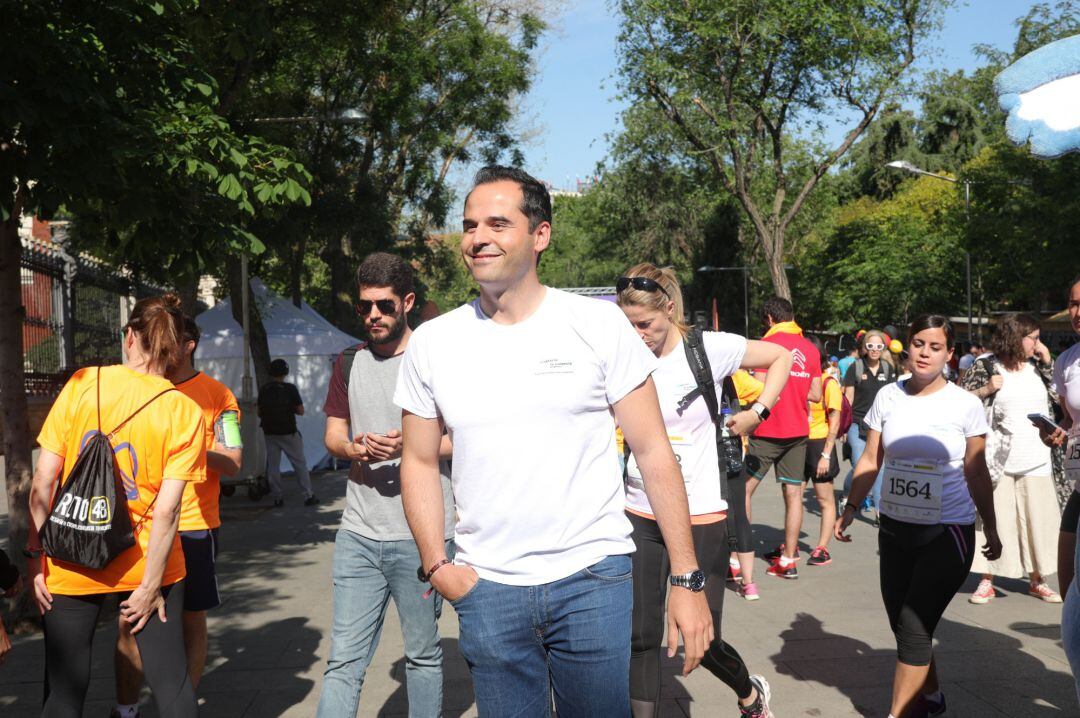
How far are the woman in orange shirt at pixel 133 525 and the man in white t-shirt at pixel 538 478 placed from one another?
1.15m

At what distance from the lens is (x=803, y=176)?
40.6 m

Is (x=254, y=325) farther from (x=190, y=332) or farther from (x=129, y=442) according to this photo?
(x=129, y=442)

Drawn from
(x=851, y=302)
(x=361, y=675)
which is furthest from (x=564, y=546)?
(x=851, y=302)

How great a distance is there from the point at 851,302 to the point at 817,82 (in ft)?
58.3

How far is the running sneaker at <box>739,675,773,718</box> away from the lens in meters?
4.31

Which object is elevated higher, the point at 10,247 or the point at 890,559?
the point at 10,247

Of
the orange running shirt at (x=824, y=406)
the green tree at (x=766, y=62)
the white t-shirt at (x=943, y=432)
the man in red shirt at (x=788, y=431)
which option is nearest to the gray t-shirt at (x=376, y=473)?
the white t-shirt at (x=943, y=432)

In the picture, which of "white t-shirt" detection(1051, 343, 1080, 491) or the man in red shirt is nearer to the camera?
"white t-shirt" detection(1051, 343, 1080, 491)

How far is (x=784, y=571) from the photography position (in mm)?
7449

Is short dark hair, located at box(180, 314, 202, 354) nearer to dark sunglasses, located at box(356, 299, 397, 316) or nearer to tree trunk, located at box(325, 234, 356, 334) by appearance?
dark sunglasses, located at box(356, 299, 397, 316)

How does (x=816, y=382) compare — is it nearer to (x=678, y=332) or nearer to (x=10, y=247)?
(x=678, y=332)

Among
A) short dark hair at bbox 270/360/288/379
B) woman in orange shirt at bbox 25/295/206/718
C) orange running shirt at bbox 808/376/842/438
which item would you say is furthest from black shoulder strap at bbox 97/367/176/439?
short dark hair at bbox 270/360/288/379

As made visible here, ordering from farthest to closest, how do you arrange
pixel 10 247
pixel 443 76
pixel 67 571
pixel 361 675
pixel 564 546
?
pixel 443 76 < pixel 10 247 < pixel 361 675 < pixel 67 571 < pixel 564 546

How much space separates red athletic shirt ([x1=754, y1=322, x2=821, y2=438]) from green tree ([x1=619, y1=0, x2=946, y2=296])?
20.3 meters
